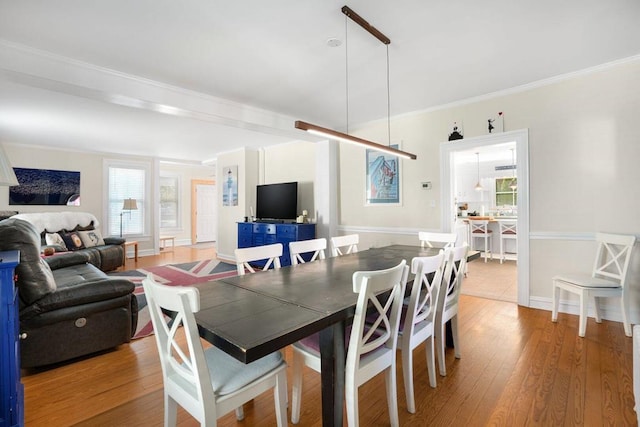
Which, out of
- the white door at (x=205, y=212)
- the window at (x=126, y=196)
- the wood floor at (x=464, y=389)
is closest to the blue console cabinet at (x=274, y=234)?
the wood floor at (x=464, y=389)

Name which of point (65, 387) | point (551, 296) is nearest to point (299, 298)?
point (65, 387)

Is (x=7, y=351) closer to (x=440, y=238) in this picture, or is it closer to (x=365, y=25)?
(x=365, y=25)

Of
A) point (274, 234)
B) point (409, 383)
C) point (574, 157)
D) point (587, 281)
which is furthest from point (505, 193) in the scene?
point (409, 383)

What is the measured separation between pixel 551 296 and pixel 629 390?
1.60 meters

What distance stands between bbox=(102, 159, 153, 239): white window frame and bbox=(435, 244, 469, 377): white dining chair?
24.9ft

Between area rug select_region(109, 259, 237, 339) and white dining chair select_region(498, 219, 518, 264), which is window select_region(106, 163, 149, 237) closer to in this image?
area rug select_region(109, 259, 237, 339)

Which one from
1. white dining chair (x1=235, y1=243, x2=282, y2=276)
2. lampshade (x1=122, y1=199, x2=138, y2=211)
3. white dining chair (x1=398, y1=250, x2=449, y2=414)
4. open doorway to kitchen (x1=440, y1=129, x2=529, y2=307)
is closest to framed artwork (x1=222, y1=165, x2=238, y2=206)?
lampshade (x1=122, y1=199, x2=138, y2=211)

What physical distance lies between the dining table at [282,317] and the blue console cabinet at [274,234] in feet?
10.6

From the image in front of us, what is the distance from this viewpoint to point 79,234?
5.71 meters

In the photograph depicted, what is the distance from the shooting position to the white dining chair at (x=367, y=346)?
1.36 m

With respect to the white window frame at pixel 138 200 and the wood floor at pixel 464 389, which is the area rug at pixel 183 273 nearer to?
the wood floor at pixel 464 389

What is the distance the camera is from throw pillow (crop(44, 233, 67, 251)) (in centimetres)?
516

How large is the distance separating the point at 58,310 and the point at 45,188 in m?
5.60

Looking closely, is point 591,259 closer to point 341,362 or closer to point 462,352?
point 462,352
